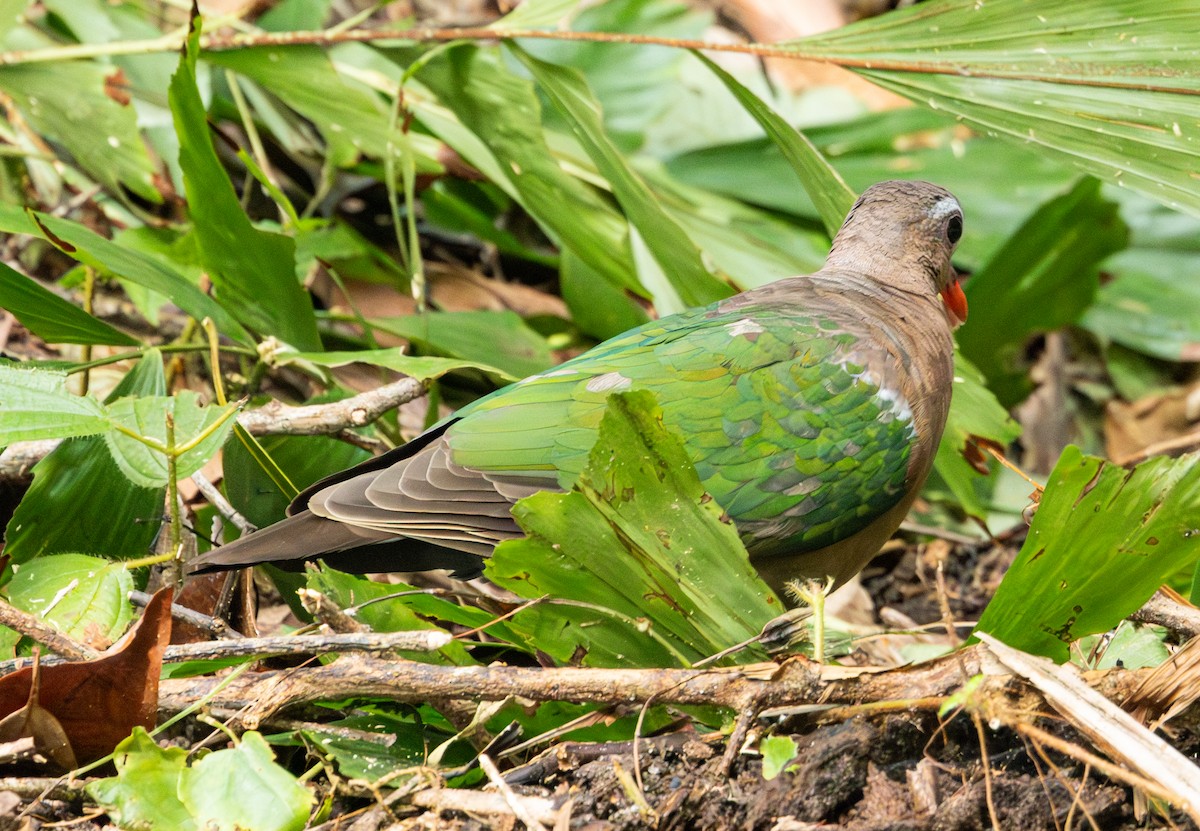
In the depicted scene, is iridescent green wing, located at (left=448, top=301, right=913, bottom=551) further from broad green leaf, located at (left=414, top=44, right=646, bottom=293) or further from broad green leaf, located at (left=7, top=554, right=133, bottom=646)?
broad green leaf, located at (left=414, top=44, right=646, bottom=293)

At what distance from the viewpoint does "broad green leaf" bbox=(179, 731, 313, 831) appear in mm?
1657

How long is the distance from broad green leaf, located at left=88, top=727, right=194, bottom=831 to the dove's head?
6.73 feet

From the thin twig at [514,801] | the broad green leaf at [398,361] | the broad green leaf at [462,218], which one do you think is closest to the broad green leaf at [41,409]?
the broad green leaf at [398,361]

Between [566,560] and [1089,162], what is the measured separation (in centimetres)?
152

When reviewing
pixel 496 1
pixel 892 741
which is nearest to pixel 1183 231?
pixel 496 1

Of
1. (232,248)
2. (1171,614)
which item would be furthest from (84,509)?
(1171,614)

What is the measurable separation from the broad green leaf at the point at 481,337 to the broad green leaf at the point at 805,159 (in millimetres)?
947

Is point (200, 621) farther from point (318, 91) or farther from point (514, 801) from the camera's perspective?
point (318, 91)

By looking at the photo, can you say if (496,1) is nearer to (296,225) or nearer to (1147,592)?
(296,225)

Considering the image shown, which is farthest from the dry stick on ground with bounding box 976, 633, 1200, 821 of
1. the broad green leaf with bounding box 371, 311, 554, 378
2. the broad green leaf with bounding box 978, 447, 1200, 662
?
the broad green leaf with bounding box 371, 311, 554, 378

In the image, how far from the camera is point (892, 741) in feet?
5.72

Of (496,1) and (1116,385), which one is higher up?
(496,1)

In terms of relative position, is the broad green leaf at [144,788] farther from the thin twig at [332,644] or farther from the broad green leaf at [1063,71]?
the broad green leaf at [1063,71]

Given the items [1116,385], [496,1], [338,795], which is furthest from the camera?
[496,1]
